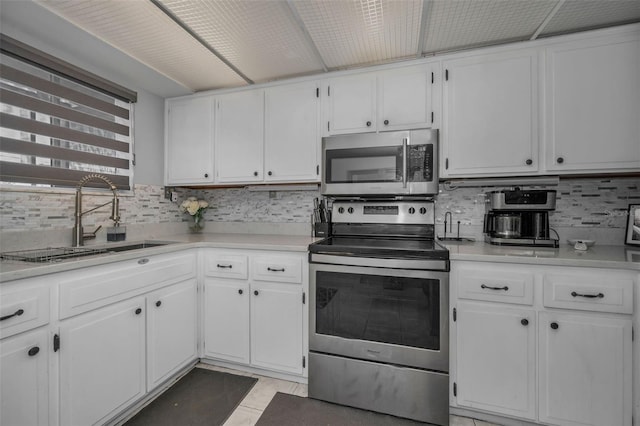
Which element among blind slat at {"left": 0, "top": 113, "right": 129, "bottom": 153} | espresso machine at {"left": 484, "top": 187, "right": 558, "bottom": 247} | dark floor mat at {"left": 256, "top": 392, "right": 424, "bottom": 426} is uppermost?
blind slat at {"left": 0, "top": 113, "right": 129, "bottom": 153}

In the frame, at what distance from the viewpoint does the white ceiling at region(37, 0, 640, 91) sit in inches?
58.8

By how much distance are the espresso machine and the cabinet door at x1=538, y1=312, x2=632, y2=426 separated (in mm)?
513

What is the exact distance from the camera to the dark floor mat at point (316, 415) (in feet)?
5.18

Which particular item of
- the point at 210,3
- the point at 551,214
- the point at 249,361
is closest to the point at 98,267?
the point at 249,361

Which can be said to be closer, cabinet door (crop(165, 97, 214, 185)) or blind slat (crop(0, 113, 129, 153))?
blind slat (crop(0, 113, 129, 153))

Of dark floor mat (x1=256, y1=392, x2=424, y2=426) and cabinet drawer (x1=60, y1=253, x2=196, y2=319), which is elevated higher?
cabinet drawer (x1=60, y1=253, x2=196, y2=319)

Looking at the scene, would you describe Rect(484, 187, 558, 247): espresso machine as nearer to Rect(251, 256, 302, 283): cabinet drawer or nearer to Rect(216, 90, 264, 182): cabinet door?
Rect(251, 256, 302, 283): cabinet drawer

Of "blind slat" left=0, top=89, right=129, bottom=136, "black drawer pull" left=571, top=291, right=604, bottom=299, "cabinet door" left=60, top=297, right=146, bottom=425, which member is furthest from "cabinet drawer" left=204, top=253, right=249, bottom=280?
"black drawer pull" left=571, top=291, right=604, bottom=299

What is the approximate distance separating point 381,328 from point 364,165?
43.3 inches

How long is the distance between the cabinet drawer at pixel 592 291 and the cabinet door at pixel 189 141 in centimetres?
253

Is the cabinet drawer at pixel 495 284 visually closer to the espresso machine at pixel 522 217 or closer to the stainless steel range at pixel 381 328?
the stainless steel range at pixel 381 328

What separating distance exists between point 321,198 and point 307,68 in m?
1.05

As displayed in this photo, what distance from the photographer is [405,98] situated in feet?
6.56

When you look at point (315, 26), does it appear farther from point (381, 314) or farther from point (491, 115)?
point (381, 314)
